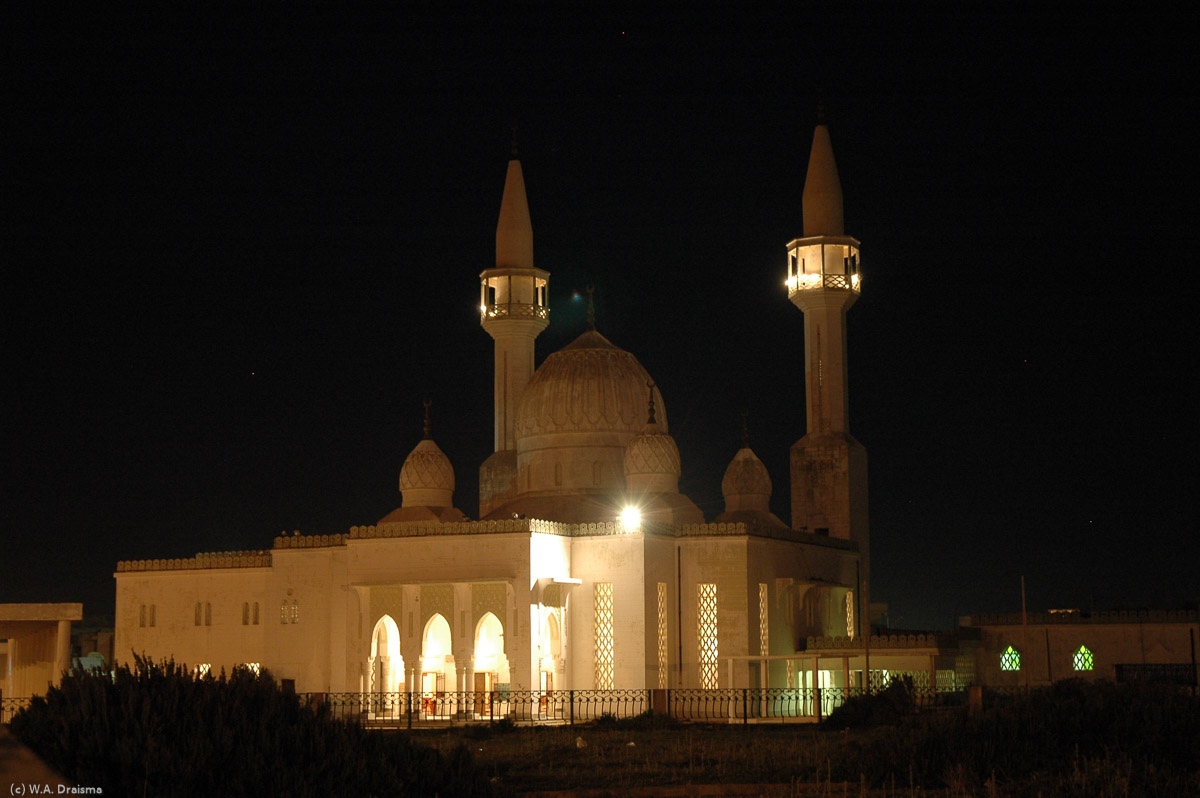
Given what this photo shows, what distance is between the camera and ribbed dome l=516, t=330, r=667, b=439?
131ft

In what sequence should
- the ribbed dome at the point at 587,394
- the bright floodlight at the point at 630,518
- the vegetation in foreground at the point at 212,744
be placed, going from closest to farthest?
the vegetation in foreground at the point at 212,744, the bright floodlight at the point at 630,518, the ribbed dome at the point at 587,394

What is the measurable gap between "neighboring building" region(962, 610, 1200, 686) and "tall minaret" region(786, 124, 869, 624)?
418 cm

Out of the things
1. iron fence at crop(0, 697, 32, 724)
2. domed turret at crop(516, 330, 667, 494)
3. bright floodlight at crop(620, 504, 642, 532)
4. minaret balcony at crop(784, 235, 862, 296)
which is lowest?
iron fence at crop(0, 697, 32, 724)

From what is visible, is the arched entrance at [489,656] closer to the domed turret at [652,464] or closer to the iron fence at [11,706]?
the domed turret at [652,464]

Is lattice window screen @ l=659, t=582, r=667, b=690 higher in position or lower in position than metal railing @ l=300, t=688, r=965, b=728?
higher

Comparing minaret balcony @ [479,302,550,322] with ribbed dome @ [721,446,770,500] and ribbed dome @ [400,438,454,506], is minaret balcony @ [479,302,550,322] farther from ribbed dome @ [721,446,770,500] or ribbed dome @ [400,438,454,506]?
ribbed dome @ [721,446,770,500]

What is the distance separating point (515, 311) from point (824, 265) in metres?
8.81

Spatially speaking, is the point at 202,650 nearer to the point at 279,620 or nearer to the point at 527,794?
the point at 279,620

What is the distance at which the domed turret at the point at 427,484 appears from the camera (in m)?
38.6

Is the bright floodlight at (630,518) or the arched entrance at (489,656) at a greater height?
the bright floodlight at (630,518)

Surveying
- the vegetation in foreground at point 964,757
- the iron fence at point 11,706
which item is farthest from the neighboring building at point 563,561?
the vegetation in foreground at point 964,757

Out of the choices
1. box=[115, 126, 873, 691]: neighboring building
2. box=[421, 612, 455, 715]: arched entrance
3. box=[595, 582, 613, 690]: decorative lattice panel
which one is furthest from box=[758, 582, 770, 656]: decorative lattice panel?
box=[421, 612, 455, 715]: arched entrance

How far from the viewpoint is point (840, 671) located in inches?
1499

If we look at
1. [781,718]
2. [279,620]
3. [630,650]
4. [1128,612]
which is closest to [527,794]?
[781,718]
